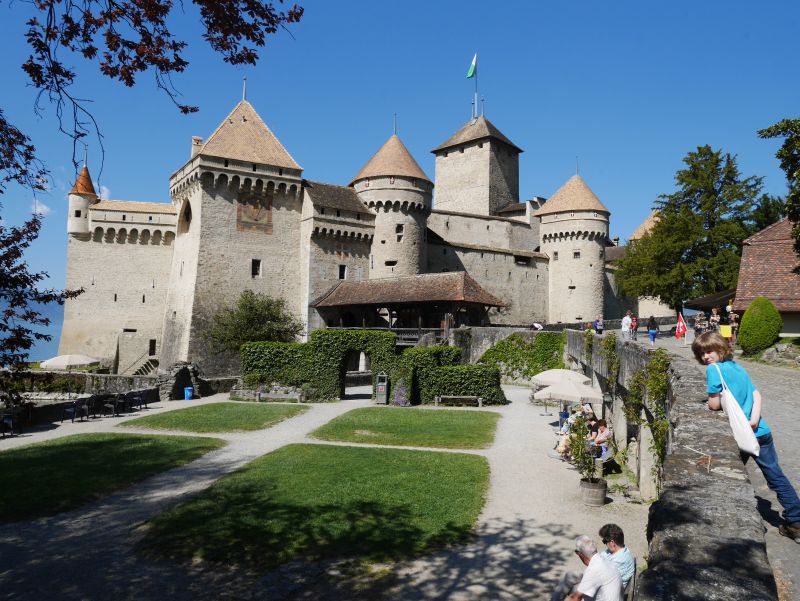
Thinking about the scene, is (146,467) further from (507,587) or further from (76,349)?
(76,349)

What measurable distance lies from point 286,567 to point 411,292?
2655 cm

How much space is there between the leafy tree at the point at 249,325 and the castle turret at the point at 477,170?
24.7 metres

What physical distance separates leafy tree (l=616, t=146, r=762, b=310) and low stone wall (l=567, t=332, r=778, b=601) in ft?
102

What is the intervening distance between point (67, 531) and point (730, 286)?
33235mm

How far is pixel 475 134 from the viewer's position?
184 ft


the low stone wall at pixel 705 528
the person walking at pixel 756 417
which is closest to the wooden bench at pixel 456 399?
the low stone wall at pixel 705 528

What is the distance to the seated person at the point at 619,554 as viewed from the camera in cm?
566

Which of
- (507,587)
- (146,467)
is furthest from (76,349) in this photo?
(507,587)

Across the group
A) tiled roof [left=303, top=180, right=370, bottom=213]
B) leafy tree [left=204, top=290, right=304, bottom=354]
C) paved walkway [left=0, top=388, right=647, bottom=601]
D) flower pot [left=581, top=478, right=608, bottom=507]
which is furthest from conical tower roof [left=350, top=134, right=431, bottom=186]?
flower pot [left=581, top=478, right=608, bottom=507]

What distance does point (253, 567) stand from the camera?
7156 millimetres

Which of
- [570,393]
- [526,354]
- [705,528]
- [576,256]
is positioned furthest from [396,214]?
[705,528]

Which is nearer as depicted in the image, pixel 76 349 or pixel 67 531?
pixel 67 531

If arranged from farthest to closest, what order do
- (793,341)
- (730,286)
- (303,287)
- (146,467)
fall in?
(303,287) < (730,286) < (793,341) < (146,467)

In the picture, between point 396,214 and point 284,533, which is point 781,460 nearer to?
point 284,533
